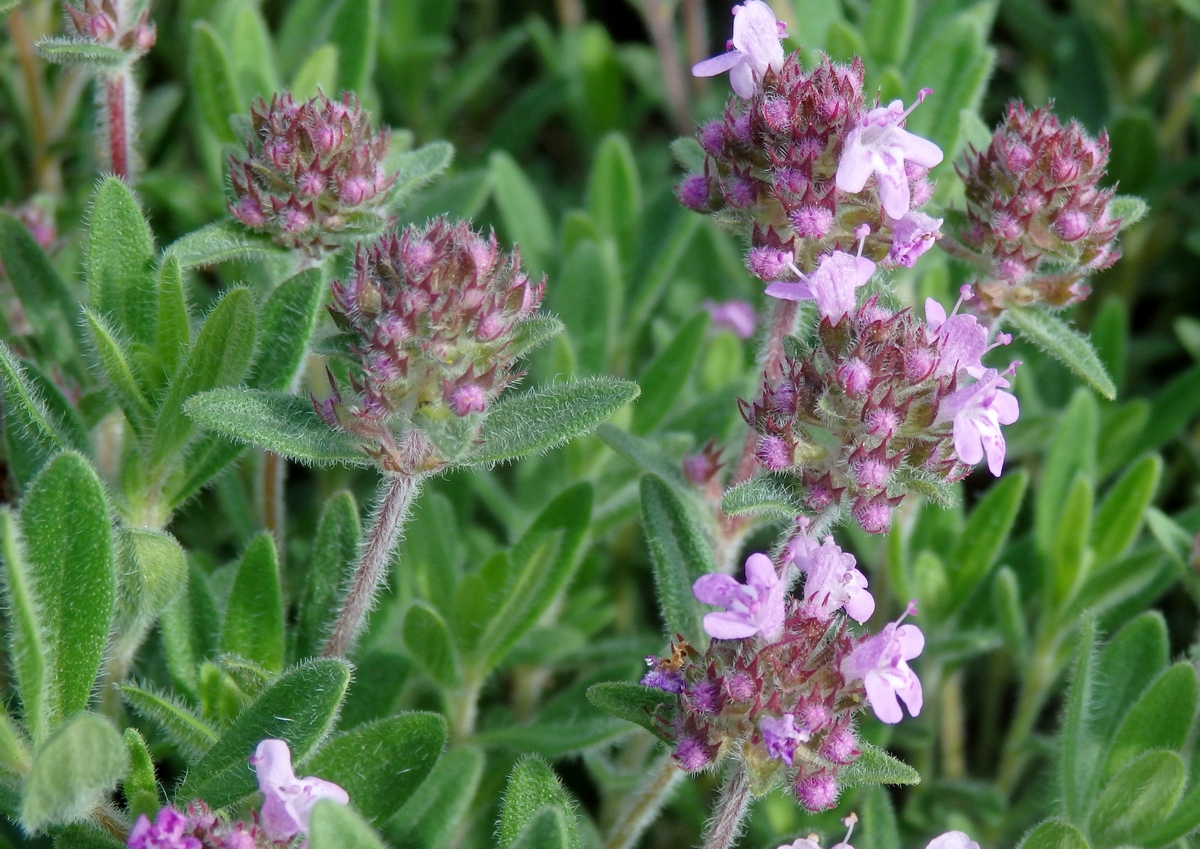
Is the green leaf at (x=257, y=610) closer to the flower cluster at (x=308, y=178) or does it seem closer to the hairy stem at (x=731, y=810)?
the flower cluster at (x=308, y=178)

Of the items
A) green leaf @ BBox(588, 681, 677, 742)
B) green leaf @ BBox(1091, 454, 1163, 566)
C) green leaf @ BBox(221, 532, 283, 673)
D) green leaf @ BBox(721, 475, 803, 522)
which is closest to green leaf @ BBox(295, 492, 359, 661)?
green leaf @ BBox(221, 532, 283, 673)

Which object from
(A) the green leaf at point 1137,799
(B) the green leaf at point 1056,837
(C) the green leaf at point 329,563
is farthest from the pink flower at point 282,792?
(A) the green leaf at point 1137,799

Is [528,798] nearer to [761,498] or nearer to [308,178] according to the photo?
[761,498]

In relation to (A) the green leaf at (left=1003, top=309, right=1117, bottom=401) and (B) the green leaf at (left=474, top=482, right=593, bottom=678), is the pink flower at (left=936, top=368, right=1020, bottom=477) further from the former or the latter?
(B) the green leaf at (left=474, top=482, right=593, bottom=678)

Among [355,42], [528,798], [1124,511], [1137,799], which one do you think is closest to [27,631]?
[528,798]

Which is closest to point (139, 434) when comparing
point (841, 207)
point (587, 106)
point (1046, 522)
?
point (841, 207)

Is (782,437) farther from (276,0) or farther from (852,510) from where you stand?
(276,0)
